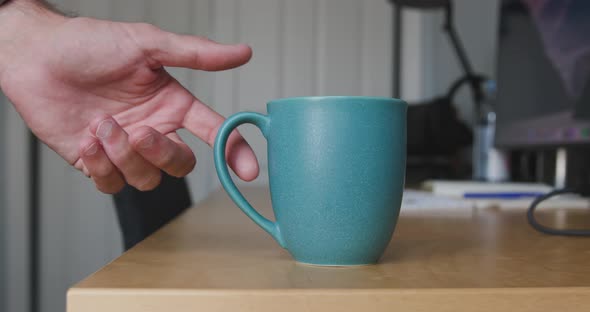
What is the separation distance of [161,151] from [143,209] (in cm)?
41

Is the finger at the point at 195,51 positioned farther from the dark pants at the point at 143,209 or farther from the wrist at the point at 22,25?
the dark pants at the point at 143,209

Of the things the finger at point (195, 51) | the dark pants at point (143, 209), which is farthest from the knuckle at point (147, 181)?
the dark pants at point (143, 209)

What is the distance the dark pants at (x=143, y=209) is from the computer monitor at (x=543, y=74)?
728mm

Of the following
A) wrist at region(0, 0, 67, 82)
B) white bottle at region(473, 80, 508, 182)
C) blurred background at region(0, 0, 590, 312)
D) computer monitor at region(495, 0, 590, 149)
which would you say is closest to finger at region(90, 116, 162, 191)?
wrist at region(0, 0, 67, 82)

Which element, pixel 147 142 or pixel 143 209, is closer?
pixel 147 142

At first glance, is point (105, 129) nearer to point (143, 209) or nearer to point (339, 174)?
point (339, 174)

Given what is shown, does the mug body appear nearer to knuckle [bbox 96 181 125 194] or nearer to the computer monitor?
knuckle [bbox 96 181 125 194]

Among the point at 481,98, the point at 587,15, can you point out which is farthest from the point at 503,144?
the point at 587,15

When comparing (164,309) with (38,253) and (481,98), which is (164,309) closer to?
(481,98)

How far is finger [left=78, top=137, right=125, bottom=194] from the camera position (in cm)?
48

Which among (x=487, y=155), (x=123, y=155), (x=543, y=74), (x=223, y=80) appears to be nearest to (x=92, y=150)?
(x=123, y=155)

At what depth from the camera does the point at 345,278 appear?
36 cm

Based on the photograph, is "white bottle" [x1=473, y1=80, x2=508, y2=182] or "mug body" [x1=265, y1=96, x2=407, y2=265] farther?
"white bottle" [x1=473, y1=80, x2=508, y2=182]

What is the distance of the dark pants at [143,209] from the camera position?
33.1 inches
